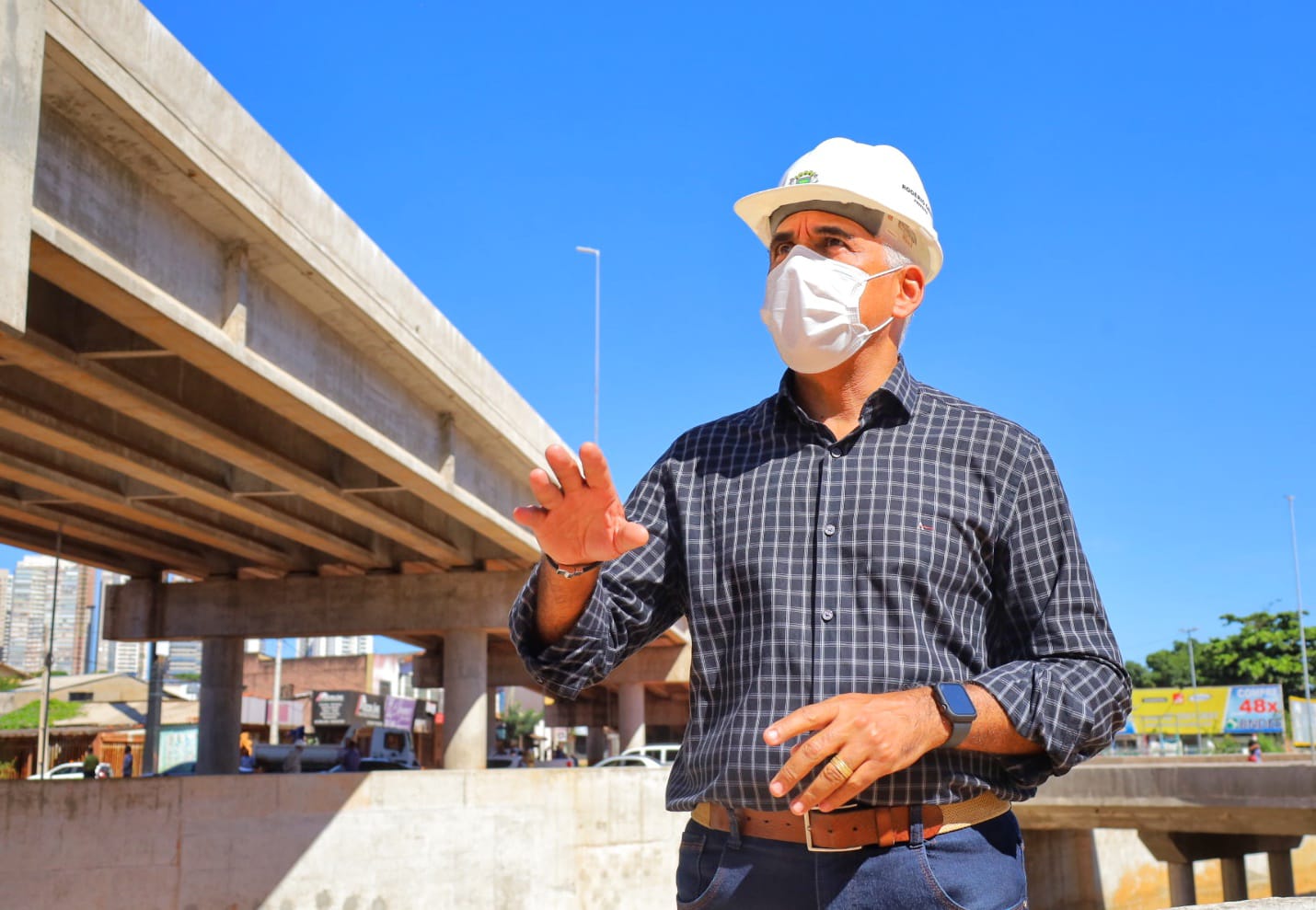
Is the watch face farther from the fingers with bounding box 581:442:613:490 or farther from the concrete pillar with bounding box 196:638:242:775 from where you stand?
the concrete pillar with bounding box 196:638:242:775

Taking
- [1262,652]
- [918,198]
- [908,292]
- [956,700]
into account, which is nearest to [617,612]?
[956,700]

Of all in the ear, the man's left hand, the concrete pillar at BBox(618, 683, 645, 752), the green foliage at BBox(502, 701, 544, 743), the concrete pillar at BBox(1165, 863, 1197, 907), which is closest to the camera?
the man's left hand

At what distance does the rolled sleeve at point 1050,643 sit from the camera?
2.21 meters

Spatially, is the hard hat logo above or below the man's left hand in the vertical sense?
above

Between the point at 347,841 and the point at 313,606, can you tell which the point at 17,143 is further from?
the point at 313,606

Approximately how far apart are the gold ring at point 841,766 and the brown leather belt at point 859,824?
0.22m

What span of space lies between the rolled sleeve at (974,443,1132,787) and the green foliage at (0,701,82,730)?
51.5 meters

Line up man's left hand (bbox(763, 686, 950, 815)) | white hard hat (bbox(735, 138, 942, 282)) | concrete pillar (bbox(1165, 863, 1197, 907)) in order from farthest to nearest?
concrete pillar (bbox(1165, 863, 1197, 907)), white hard hat (bbox(735, 138, 942, 282)), man's left hand (bbox(763, 686, 950, 815))

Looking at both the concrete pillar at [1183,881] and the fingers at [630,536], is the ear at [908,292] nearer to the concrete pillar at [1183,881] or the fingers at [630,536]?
the fingers at [630,536]

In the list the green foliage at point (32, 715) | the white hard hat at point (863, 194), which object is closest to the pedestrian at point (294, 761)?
the green foliage at point (32, 715)

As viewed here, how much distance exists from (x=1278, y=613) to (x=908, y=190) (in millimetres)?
87993

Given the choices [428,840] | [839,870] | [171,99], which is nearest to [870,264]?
[839,870]

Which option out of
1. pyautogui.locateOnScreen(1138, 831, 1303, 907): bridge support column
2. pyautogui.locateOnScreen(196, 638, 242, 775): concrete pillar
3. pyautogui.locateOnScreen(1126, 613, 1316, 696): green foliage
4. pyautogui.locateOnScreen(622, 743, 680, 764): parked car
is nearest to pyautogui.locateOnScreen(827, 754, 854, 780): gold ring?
pyautogui.locateOnScreen(1138, 831, 1303, 907): bridge support column

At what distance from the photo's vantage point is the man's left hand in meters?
2.00
